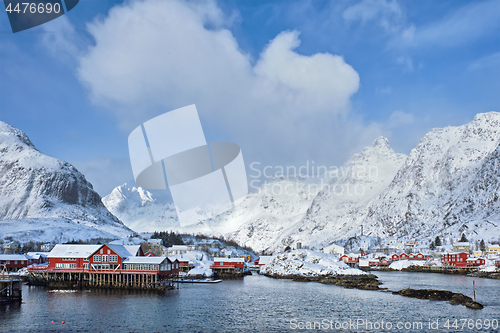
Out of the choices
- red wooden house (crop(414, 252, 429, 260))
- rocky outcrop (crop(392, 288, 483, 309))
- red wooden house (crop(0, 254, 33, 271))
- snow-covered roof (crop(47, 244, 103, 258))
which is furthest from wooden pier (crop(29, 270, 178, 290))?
red wooden house (crop(414, 252, 429, 260))

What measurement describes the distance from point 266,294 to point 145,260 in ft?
80.7

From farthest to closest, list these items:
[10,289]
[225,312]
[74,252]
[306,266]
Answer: [306,266]
[74,252]
[10,289]
[225,312]

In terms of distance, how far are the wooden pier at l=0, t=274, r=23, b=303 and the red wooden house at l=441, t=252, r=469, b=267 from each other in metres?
135

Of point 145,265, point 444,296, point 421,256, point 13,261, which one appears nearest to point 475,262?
point 421,256

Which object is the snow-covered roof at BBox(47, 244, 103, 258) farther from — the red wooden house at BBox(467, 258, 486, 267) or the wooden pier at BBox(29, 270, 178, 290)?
the red wooden house at BBox(467, 258, 486, 267)

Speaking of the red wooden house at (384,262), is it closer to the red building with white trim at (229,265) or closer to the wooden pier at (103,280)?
the red building with white trim at (229,265)

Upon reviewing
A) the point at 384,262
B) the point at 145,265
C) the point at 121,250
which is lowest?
the point at 384,262

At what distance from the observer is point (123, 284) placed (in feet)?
245

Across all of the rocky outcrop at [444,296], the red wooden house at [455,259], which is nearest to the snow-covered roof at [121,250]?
the rocky outcrop at [444,296]

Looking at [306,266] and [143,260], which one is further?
[306,266]

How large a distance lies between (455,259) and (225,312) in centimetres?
11996

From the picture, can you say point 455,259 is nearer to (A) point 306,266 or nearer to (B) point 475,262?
(B) point 475,262

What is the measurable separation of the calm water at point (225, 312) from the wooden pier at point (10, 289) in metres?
1.60

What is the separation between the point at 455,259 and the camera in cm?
14062
